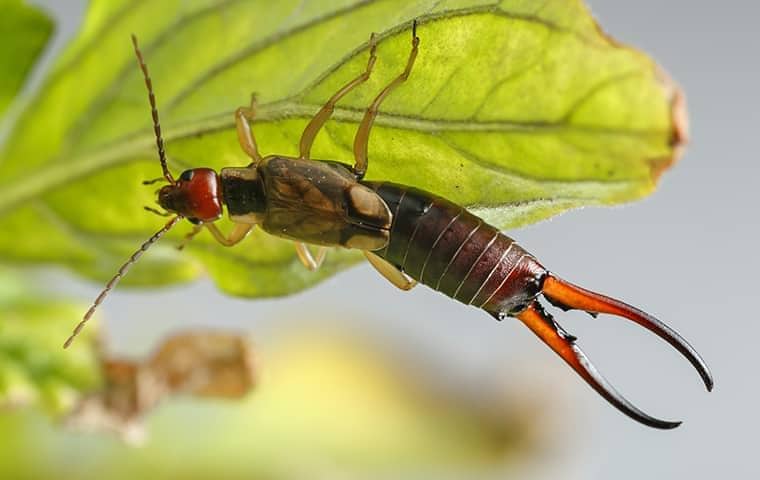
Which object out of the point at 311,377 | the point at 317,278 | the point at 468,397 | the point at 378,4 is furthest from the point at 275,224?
the point at 468,397

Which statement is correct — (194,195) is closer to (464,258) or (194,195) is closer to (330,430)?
(464,258)

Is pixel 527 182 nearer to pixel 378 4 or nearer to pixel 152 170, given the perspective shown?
pixel 378 4

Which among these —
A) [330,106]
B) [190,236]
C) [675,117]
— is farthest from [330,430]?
[675,117]

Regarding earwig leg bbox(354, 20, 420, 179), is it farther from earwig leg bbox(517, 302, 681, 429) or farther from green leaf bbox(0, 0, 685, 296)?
earwig leg bbox(517, 302, 681, 429)

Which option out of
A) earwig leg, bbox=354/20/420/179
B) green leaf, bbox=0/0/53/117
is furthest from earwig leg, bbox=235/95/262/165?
green leaf, bbox=0/0/53/117

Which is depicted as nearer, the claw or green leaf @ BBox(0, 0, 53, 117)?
the claw

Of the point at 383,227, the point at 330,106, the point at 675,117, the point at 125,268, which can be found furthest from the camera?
the point at 125,268
